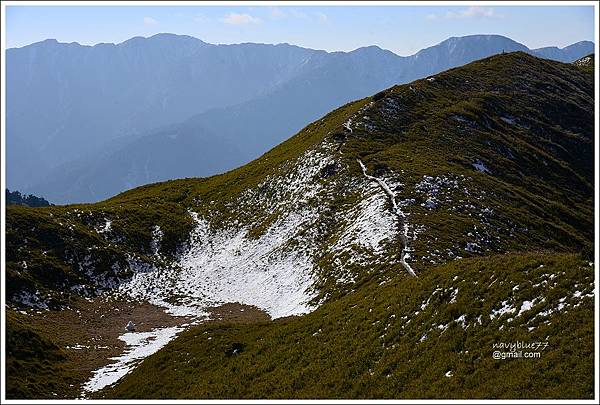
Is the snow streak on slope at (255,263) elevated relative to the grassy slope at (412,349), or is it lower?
elevated

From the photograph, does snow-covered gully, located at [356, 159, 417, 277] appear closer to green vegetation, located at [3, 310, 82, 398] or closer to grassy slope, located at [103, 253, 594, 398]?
grassy slope, located at [103, 253, 594, 398]

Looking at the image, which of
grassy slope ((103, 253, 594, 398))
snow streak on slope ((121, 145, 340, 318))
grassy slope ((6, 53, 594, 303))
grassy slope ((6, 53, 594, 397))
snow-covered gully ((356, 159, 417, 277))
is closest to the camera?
grassy slope ((103, 253, 594, 398))

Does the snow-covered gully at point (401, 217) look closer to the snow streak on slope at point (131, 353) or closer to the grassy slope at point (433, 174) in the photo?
the grassy slope at point (433, 174)

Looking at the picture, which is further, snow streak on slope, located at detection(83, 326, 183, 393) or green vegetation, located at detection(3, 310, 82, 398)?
snow streak on slope, located at detection(83, 326, 183, 393)

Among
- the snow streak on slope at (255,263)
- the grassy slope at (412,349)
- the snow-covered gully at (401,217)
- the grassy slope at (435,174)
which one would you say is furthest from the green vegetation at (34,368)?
the snow-covered gully at (401,217)

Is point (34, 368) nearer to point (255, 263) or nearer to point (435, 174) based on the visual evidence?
point (255, 263)

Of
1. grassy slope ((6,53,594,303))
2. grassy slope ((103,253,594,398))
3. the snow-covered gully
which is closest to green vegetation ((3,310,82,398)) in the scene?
grassy slope ((103,253,594,398))

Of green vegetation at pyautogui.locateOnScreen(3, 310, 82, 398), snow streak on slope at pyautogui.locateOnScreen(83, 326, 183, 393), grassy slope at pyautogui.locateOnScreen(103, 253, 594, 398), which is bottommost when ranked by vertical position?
grassy slope at pyautogui.locateOnScreen(103, 253, 594, 398)

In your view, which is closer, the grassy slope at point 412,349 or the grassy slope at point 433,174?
the grassy slope at point 412,349

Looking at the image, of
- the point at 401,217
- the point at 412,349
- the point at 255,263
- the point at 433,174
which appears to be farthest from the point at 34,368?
the point at 433,174
